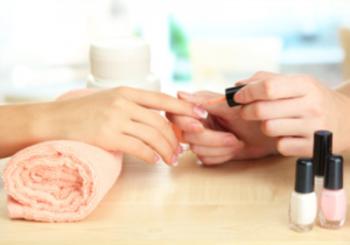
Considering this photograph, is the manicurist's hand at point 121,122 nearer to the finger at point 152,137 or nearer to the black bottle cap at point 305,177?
the finger at point 152,137

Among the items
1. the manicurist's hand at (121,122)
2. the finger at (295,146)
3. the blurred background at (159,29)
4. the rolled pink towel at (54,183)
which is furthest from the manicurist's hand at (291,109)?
the blurred background at (159,29)

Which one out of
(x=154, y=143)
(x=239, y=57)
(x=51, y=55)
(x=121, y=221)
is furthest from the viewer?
(x=51, y=55)

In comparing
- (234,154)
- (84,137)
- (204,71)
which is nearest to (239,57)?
(204,71)

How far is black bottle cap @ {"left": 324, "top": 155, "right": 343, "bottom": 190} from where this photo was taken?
A: 699 millimetres

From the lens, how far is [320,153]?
29.5 inches

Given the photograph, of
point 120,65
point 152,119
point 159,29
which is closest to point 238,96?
point 152,119

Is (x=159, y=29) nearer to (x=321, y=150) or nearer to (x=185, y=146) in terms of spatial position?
(x=185, y=146)

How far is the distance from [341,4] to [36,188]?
2.57 metres

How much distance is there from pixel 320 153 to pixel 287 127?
92mm

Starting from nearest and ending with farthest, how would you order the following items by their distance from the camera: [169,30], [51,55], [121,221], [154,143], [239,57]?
[121,221] → [154,143] → [239,57] → [51,55] → [169,30]

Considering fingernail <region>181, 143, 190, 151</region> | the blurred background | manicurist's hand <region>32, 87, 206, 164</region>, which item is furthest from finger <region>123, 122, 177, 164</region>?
the blurred background

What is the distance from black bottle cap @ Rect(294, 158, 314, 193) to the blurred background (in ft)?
6.86

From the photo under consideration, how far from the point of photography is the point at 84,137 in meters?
0.81

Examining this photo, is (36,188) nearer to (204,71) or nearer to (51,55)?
(204,71)
